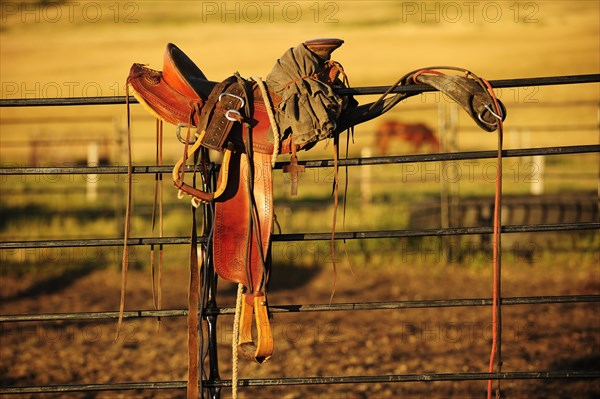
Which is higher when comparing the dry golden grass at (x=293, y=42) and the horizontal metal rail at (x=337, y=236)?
the dry golden grass at (x=293, y=42)

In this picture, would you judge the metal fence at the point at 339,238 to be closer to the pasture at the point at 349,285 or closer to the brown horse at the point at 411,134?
the pasture at the point at 349,285

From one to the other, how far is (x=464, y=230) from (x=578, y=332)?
3217 millimetres

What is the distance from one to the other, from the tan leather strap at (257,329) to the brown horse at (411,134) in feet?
50.9

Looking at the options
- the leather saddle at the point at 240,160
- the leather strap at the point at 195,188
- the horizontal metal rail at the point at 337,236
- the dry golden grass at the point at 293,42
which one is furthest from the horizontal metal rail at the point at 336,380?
the dry golden grass at the point at 293,42

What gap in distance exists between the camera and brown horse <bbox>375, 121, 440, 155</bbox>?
18031 millimetres

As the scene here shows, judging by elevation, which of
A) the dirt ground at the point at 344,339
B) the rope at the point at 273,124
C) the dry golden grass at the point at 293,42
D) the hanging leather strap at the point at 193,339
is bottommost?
the dirt ground at the point at 344,339

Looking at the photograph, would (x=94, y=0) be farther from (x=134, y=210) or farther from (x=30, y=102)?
(x=30, y=102)

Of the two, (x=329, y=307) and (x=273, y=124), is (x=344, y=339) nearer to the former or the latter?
(x=329, y=307)

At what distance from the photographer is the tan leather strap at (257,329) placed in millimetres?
2484

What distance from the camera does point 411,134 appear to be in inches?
721

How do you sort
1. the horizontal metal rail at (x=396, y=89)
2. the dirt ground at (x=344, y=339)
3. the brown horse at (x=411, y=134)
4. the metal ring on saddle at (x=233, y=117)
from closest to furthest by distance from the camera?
1. the metal ring on saddle at (x=233, y=117)
2. the horizontal metal rail at (x=396, y=89)
3. the dirt ground at (x=344, y=339)
4. the brown horse at (x=411, y=134)

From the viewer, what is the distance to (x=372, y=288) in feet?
23.3

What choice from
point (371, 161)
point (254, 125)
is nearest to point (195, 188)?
point (254, 125)

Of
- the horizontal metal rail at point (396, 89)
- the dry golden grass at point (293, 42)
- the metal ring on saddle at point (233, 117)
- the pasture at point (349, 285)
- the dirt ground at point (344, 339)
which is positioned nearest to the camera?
the metal ring on saddle at point (233, 117)
